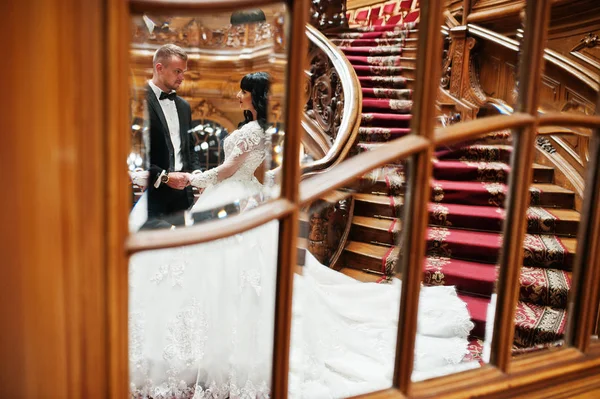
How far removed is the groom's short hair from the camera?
1.97 meters

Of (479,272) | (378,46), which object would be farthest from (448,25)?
(479,272)

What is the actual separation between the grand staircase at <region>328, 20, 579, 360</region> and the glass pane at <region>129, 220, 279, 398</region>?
0.46m

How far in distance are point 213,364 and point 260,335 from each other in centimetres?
21

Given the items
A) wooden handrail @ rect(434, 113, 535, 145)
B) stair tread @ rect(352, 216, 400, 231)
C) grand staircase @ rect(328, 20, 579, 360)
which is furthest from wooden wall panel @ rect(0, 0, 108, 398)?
stair tread @ rect(352, 216, 400, 231)

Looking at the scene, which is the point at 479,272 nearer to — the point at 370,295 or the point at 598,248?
the point at 370,295

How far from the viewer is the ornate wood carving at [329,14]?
18.4 feet

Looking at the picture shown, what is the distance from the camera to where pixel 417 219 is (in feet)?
1.72

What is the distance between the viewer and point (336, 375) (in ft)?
5.28

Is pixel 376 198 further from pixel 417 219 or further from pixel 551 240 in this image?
pixel 551 240

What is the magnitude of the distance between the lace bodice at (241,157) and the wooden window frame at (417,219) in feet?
4.39

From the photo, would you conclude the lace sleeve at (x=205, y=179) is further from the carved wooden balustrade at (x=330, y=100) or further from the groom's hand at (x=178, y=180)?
the carved wooden balustrade at (x=330, y=100)

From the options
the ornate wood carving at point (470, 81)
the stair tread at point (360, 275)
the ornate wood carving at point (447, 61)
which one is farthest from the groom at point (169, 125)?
the ornate wood carving at point (447, 61)

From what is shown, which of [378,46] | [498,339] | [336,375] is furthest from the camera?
[378,46]

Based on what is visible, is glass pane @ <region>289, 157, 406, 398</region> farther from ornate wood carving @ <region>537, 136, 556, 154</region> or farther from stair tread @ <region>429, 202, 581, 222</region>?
ornate wood carving @ <region>537, 136, 556, 154</region>
